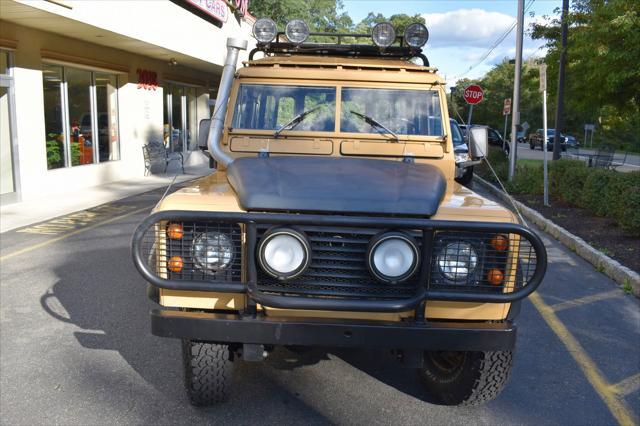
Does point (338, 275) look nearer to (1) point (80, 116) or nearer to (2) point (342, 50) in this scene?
(2) point (342, 50)

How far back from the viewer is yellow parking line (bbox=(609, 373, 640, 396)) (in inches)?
163

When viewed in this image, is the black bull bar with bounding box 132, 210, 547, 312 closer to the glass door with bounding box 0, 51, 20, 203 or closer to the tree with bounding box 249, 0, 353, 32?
the glass door with bounding box 0, 51, 20, 203

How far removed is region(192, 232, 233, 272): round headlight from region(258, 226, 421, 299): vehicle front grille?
0.19 meters

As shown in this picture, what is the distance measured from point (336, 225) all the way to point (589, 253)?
247 inches

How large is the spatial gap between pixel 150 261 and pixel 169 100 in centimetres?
1791

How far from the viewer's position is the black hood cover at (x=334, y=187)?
3076mm

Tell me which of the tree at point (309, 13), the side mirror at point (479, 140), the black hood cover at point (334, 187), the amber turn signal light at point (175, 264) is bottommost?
the amber turn signal light at point (175, 264)

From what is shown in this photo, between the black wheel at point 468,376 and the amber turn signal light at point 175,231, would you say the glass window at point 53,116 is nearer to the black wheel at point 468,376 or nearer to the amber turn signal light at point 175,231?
the amber turn signal light at point 175,231

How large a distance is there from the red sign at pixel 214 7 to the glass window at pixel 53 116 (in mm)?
5432

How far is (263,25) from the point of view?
200 inches

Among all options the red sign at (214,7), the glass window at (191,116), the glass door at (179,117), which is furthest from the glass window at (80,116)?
the glass window at (191,116)

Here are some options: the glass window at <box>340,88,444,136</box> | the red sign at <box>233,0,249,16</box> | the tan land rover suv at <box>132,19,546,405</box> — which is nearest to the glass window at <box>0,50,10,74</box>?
the glass window at <box>340,88,444,136</box>

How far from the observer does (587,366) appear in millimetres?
4559

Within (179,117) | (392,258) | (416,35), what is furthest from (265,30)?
(179,117)
